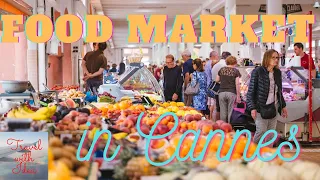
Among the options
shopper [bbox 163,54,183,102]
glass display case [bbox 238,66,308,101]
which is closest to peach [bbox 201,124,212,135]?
glass display case [bbox 238,66,308,101]

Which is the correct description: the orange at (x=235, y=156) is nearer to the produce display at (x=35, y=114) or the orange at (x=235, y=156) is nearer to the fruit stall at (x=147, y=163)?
the fruit stall at (x=147, y=163)

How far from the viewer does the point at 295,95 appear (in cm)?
838

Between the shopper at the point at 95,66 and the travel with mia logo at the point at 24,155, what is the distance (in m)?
5.74

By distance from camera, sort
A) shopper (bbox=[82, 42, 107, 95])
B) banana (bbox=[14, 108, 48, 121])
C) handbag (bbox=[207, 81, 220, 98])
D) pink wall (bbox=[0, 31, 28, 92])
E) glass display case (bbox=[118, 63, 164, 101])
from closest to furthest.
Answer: banana (bbox=[14, 108, 48, 121]) < shopper (bbox=[82, 42, 107, 95]) < glass display case (bbox=[118, 63, 164, 101]) < handbag (bbox=[207, 81, 220, 98]) < pink wall (bbox=[0, 31, 28, 92])

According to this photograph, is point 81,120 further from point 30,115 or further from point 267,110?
point 267,110

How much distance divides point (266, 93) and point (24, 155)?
344 centimetres

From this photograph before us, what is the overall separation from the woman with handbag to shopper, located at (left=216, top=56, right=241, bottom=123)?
2.55 metres

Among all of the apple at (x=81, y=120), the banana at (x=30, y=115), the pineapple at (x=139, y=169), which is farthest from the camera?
the apple at (x=81, y=120)

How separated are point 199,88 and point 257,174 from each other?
23.8 ft

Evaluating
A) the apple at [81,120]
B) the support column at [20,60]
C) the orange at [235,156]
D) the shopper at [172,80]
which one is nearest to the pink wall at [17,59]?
the support column at [20,60]

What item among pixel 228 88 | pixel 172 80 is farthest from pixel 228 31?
pixel 228 88

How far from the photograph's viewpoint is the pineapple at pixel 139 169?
2586 millimetres

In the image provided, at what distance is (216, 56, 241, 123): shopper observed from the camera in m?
8.19

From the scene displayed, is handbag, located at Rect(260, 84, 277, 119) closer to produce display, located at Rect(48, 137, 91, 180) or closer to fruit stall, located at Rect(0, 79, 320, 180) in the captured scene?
fruit stall, located at Rect(0, 79, 320, 180)
